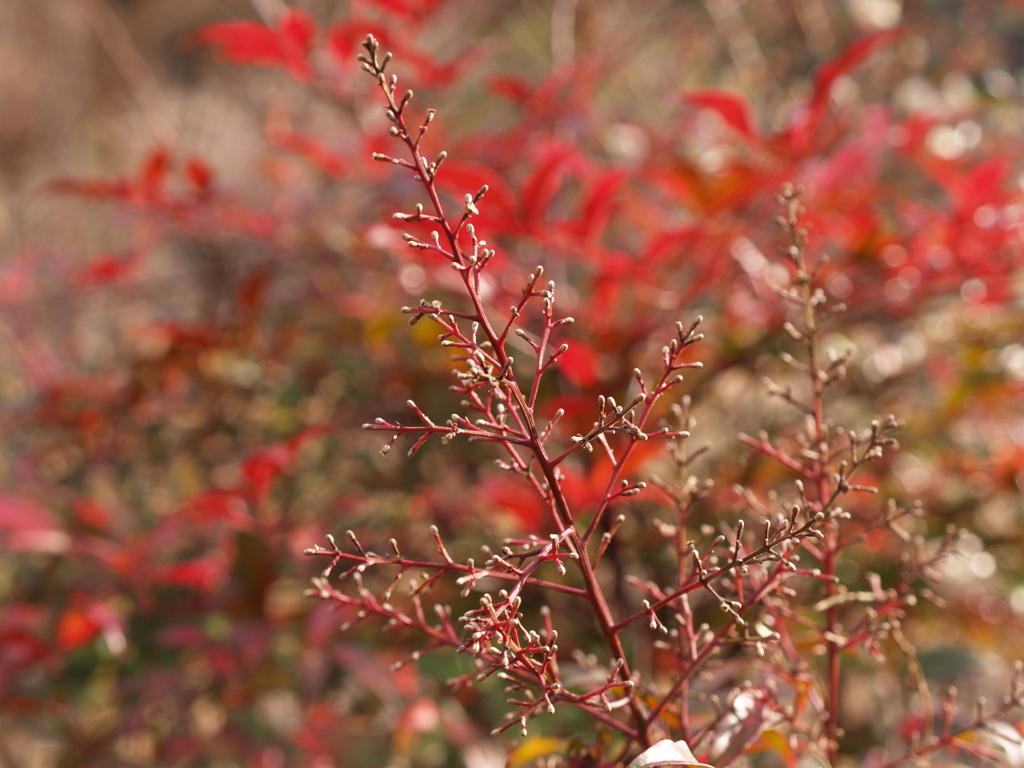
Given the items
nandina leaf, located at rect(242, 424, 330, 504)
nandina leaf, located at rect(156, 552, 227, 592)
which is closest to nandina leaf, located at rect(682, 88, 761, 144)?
nandina leaf, located at rect(242, 424, 330, 504)

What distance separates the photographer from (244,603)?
1123mm

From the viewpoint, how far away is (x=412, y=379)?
1.28m

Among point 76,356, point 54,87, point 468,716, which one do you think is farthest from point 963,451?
point 54,87

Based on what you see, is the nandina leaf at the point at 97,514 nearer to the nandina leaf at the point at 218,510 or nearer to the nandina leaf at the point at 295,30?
the nandina leaf at the point at 218,510

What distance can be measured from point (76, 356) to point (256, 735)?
1352 millimetres

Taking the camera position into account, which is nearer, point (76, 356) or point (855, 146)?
point (855, 146)

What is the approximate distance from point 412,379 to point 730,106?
61cm

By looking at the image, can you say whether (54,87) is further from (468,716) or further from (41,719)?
(468,716)

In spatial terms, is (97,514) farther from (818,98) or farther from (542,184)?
(818,98)

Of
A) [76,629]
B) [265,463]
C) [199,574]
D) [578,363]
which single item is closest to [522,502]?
[578,363]

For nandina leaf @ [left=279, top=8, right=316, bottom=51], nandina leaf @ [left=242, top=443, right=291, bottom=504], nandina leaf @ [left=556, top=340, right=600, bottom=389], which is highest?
nandina leaf @ [left=279, top=8, right=316, bottom=51]

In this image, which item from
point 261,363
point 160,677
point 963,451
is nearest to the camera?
point 160,677

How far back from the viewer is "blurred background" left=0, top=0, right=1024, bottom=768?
1.06 metres

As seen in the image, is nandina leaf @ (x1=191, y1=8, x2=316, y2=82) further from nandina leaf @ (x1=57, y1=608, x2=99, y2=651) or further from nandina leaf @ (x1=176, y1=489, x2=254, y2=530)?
nandina leaf @ (x1=57, y1=608, x2=99, y2=651)
